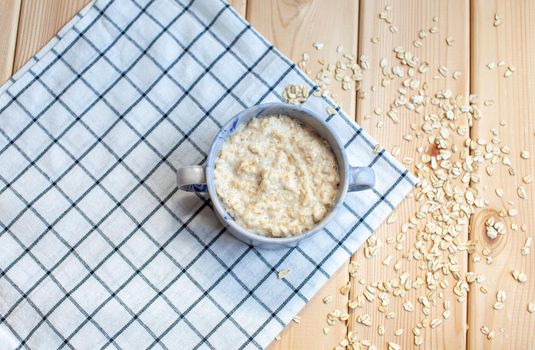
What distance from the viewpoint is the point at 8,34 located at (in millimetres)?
1041

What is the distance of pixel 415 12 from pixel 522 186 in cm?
35

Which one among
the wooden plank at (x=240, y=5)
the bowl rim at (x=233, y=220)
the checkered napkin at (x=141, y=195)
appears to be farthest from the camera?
the wooden plank at (x=240, y=5)

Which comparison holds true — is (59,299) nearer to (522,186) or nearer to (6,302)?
(6,302)

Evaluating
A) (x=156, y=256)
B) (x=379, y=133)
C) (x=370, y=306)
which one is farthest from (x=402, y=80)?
(x=156, y=256)

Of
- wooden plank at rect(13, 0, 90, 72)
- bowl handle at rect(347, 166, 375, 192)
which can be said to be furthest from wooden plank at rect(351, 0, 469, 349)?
wooden plank at rect(13, 0, 90, 72)

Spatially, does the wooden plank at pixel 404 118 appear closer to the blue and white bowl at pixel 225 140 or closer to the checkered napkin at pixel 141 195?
the checkered napkin at pixel 141 195

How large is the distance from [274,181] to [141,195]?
24 centimetres

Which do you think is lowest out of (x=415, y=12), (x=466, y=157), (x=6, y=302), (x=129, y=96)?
(x=466, y=157)

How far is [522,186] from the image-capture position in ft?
3.35

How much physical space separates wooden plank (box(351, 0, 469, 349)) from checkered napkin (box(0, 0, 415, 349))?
0.15 feet

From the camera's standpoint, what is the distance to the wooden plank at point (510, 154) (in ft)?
3.26

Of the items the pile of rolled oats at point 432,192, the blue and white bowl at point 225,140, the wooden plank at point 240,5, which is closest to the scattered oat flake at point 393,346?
the pile of rolled oats at point 432,192

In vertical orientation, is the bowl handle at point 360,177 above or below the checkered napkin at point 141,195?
below

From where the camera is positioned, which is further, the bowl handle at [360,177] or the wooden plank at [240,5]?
the wooden plank at [240,5]
